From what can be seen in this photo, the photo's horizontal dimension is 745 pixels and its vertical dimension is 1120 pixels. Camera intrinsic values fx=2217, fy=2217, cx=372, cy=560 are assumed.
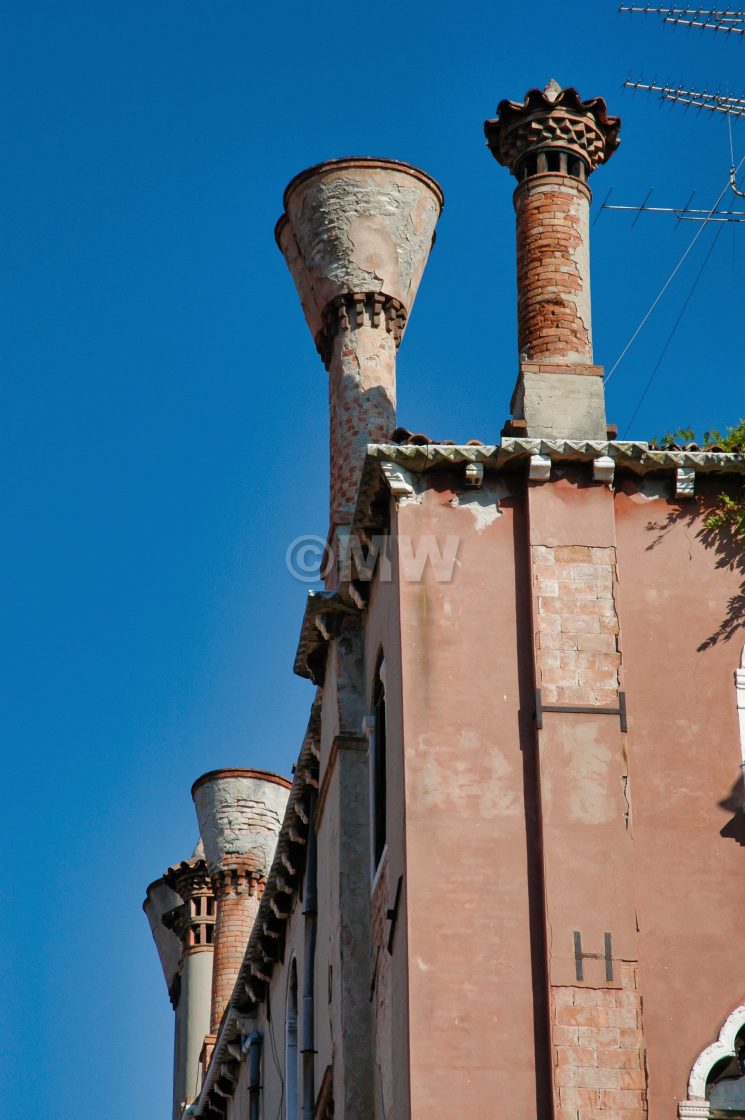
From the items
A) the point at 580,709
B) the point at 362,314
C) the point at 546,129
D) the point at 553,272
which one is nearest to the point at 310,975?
the point at 580,709

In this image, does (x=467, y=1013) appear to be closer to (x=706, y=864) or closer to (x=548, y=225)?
(x=706, y=864)

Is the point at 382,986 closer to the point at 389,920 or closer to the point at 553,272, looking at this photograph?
the point at 389,920

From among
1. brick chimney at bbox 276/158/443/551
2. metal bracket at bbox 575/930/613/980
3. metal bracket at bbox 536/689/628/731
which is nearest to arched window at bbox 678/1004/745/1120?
metal bracket at bbox 575/930/613/980

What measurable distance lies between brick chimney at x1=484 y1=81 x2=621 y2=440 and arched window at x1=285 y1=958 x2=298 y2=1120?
24.4 ft

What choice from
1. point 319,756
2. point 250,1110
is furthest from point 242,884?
point 319,756

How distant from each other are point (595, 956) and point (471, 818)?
1312 mm

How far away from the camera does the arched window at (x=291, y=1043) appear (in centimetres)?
2194

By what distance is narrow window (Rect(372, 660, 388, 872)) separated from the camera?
17.7m

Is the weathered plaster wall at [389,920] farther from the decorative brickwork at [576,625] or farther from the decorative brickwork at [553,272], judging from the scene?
the decorative brickwork at [553,272]

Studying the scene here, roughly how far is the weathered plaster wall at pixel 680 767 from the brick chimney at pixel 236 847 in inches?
606

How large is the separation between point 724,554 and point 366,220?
713 cm

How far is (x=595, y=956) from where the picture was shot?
1534cm

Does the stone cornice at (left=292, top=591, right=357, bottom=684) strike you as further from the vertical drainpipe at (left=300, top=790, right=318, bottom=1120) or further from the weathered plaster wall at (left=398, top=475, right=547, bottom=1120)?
the weathered plaster wall at (left=398, top=475, right=547, bottom=1120)

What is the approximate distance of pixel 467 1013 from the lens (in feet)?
49.7
